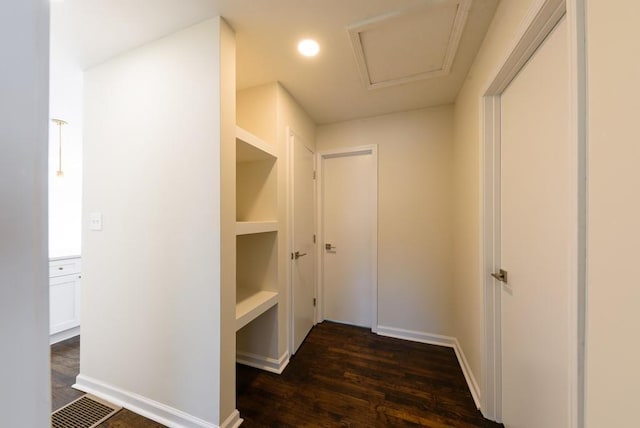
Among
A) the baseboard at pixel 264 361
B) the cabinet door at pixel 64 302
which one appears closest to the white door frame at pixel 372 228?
the baseboard at pixel 264 361

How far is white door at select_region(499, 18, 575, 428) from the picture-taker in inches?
35.3

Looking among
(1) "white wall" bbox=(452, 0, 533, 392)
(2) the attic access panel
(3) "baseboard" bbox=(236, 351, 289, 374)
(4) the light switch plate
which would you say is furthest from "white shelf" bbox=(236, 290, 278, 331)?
(2) the attic access panel

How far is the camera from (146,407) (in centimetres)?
146

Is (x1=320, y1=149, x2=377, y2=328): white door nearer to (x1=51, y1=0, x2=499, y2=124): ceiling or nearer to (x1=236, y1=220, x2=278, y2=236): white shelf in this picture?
(x1=51, y1=0, x2=499, y2=124): ceiling

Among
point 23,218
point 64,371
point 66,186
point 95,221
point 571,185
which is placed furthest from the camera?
point 66,186

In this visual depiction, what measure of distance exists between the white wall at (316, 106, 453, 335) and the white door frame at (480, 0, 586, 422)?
0.88 m

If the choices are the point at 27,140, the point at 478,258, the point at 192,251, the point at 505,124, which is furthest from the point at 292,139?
the point at 27,140

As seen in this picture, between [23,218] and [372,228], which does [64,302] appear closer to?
[23,218]

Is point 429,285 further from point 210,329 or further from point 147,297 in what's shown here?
point 147,297

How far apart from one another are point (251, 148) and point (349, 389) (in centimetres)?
190

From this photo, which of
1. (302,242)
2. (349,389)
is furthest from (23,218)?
(302,242)

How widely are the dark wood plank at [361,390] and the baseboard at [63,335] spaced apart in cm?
199

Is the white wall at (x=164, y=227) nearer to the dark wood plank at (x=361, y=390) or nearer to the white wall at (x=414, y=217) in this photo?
the dark wood plank at (x=361, y=390)

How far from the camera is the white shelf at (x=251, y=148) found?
4.93 feet
